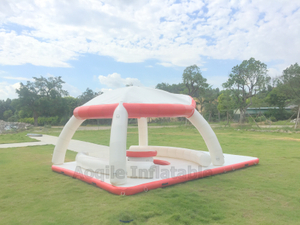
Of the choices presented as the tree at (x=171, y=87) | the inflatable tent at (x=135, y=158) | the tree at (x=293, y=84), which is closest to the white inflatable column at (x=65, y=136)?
the inflatable tent at (x=135, y=158)

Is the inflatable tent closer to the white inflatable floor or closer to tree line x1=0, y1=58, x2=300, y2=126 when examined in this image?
the white inflatable floor

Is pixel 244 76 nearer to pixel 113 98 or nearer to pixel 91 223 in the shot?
pixel 113 98

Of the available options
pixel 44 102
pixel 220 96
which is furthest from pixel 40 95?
pixel 220 96

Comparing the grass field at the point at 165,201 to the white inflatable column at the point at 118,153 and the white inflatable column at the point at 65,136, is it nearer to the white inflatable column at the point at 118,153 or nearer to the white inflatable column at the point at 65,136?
the white inflatable column at the point at 118,153

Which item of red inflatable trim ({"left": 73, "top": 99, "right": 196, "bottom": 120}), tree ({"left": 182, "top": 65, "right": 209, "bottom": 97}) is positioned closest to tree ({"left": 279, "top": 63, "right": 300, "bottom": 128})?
tree ({"left": 182, "top": 65, "right": 209, "bottom": 97})

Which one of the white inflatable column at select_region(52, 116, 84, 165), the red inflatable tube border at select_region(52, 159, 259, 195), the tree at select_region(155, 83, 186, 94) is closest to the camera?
the red inflatable tube border at select_region(52, 159, 259, 195)

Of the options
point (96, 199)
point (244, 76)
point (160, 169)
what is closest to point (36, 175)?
point (96, 199)

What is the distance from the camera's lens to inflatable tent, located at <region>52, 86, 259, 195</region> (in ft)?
18.5

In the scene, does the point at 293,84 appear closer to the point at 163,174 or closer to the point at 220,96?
the point at 220,96

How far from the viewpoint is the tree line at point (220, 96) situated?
26.4 m

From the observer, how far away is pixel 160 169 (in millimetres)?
7359

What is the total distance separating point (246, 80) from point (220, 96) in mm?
Answer: 12044

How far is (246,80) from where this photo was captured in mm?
27109

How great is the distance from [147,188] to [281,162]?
236 inches
